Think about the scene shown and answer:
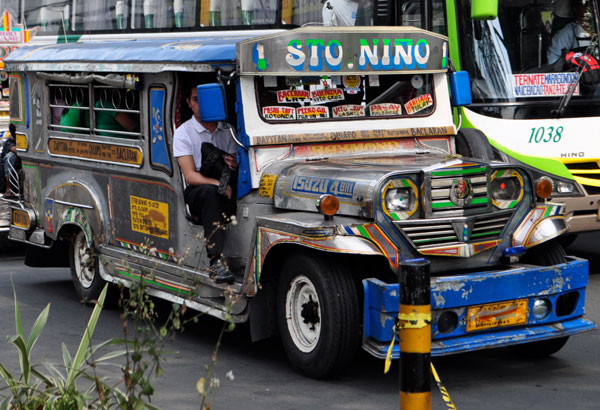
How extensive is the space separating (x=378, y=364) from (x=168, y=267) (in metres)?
1.85

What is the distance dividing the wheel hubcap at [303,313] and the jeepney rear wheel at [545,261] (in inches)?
58.8

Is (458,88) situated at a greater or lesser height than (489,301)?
greater

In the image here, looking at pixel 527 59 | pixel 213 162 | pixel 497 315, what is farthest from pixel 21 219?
pixel 497 315

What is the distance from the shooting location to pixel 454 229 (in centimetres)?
646

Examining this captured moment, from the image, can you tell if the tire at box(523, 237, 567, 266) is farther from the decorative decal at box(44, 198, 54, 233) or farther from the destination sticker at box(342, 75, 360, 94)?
the decorative decal at box(44, 198, 54, 233)

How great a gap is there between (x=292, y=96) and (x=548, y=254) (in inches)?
78.4

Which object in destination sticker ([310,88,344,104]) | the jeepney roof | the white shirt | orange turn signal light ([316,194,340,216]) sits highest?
the jeepney roof

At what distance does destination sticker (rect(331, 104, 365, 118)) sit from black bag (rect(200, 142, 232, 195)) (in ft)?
2.70

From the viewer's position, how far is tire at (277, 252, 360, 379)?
6.22 m

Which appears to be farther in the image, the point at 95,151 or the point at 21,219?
the point at 21,219

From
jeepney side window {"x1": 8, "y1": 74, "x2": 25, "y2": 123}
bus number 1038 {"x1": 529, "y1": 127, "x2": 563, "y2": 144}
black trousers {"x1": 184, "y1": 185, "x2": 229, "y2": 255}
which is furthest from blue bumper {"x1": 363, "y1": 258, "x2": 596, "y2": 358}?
jeepney side window {"x1": 8, "y1": 74, "x2": 25, "y2": 123}

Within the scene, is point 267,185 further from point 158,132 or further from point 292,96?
point 158,132

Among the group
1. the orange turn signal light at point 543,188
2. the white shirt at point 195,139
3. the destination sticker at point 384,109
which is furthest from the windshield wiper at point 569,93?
the white shirt at point 195,139

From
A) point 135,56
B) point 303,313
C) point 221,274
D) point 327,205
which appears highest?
point 135,56
